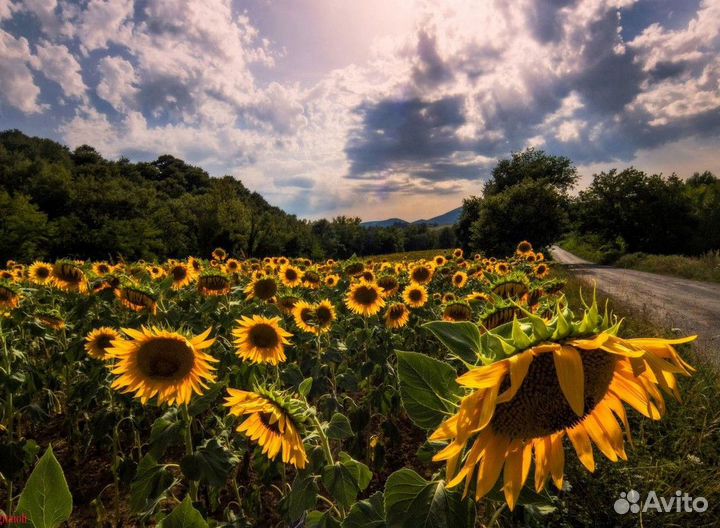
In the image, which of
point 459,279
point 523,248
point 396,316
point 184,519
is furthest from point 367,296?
point 523,248

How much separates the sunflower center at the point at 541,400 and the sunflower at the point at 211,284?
3.88m

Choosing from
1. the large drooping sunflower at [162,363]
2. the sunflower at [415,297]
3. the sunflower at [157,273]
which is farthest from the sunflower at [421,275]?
the large drooping sunflower at [162,363]

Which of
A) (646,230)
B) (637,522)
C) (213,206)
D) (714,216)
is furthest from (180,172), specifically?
(637,522)

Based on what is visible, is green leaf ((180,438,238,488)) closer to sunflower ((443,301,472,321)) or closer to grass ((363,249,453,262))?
sunflower ((443,301,472,321))

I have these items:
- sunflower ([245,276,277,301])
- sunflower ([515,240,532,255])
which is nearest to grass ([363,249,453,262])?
sunflower ([515,240,532,255])

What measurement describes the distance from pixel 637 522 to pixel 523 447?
2801 millimetres

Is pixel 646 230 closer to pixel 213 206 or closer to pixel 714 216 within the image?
pixel 714 216

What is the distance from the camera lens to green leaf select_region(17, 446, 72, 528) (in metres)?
0.62

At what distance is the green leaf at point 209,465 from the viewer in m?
1.81

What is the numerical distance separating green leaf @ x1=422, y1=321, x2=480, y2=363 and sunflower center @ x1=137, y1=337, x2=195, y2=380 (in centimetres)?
146

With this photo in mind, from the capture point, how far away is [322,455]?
1854 mm

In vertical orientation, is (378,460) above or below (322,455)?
below

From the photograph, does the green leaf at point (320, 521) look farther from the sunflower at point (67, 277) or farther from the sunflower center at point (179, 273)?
the sunflower center at point (179, 273)

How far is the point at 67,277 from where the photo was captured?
4.38m
